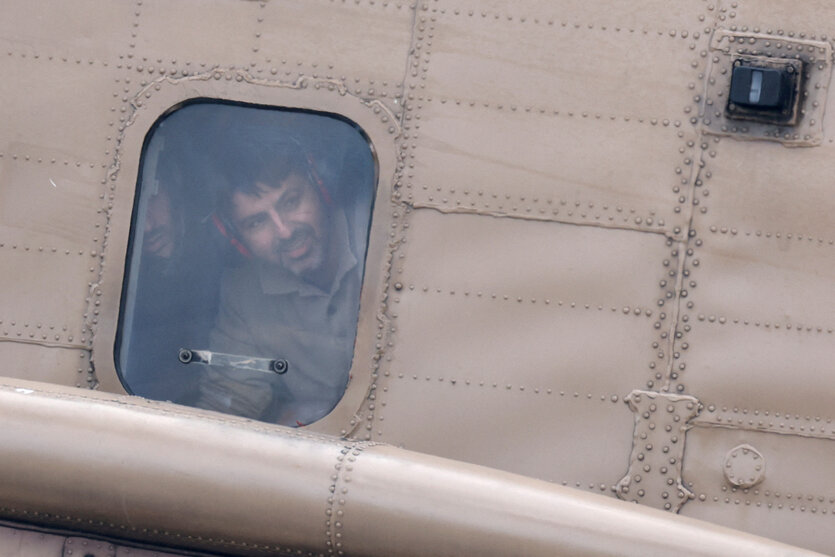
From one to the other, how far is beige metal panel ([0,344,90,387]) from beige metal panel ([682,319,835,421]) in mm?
2766

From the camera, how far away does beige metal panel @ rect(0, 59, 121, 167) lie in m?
5.34

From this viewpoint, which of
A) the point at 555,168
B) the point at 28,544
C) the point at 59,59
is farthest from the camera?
the point at 59,59

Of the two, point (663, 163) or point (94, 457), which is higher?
point (663, 163)

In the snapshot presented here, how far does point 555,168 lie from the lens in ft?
16.9

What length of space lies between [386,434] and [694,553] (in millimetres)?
1526

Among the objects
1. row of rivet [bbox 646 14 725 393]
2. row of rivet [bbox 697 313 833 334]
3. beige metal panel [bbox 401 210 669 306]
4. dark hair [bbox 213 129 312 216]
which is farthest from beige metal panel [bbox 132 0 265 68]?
row of rivet [bbox 697 313 833 334]

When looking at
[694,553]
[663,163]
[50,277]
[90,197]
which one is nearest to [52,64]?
[90,197]

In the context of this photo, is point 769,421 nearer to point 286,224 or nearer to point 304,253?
point 304,253

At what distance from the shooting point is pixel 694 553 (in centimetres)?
414

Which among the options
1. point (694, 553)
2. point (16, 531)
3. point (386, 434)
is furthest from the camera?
point (386, 434)

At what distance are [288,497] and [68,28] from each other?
2596 mm

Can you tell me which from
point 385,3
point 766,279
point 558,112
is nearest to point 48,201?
point 385,3

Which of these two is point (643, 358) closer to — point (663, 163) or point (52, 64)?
point (663, 163)

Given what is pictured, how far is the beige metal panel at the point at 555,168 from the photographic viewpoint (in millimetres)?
5125
